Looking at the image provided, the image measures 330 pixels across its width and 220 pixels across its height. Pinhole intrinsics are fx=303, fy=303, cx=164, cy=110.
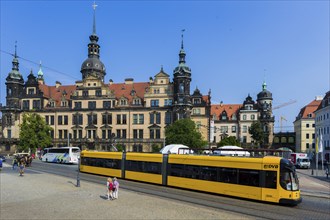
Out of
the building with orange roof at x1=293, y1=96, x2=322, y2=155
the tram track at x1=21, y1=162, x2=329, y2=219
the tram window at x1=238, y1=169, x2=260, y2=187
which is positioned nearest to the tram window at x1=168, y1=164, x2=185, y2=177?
the tram track at x1=21, y1=162, x2=329, y2=219

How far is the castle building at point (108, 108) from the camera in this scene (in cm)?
6844

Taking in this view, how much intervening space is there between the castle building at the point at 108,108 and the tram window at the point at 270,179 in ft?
157

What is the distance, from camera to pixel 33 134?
62.3 metres

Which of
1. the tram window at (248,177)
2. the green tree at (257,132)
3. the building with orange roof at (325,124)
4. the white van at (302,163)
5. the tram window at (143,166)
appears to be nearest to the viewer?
the tram window at (248,177)

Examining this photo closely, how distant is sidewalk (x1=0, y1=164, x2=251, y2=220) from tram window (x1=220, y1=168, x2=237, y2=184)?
351 cm

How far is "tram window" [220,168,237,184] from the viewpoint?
1944 cm

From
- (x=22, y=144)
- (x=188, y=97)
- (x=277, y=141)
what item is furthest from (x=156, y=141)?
(x=277, y=141)

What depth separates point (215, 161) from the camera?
20.7 meters

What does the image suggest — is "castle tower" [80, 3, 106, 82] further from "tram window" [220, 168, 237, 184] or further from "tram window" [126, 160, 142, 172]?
"tram window" [220, 168, 237, 184]

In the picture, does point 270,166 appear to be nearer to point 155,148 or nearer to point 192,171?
point 192,171

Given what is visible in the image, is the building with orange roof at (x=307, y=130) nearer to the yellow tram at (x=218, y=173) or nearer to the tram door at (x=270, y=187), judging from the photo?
the yellow tram at (x=218, y=173)

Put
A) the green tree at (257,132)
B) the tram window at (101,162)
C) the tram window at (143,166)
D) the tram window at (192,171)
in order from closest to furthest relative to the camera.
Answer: the tram window at (192,171)
the tram window at (143,166)
the tram window at (101,162)
the green tree at (257,132)

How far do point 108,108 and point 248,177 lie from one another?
186 feet

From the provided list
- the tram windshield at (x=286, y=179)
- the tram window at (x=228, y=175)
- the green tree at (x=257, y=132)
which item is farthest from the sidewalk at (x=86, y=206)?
the green tree at (x=257, y=132)
